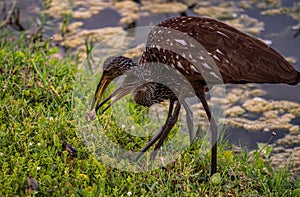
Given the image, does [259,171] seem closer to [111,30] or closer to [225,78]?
[225,78]

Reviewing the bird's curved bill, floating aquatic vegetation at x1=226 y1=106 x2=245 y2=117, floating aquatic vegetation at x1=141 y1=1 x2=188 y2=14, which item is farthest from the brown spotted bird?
floating aquatic vegetation at x1=141 y1=1 x2=188 y2=14

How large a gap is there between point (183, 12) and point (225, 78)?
10.3 ft

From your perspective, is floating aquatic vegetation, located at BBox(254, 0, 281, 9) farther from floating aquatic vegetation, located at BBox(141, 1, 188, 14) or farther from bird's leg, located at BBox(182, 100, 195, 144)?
bird's leg, located at BBox(182, 100, 195, 144)

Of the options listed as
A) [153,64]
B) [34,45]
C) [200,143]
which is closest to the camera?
[153,64]

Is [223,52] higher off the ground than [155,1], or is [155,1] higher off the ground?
[223,52]

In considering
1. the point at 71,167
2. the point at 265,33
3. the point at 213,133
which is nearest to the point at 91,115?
the point at 71,167

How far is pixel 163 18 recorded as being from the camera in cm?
614

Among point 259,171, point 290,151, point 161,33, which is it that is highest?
point 161,33

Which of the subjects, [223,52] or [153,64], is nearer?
[223,52]

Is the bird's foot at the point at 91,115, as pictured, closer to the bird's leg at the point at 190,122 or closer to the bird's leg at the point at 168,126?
the bird's leg at the point at 168,126

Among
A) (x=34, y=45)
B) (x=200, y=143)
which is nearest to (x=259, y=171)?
(x=200, y=143)

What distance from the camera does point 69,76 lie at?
4570mm

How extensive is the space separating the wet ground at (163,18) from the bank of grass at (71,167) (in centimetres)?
137

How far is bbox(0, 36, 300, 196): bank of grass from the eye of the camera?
344 cm
